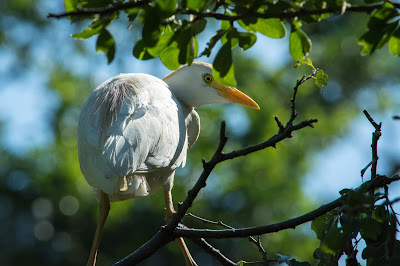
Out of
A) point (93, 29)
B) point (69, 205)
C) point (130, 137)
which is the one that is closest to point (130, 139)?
point (130, 137)

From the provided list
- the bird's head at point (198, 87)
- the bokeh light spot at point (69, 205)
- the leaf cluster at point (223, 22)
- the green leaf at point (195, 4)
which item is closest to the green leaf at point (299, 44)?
the leaf cluster at point (223, 22)

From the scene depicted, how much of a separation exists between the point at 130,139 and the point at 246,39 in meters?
1.35

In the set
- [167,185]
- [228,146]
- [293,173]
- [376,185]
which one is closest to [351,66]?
[293,173]

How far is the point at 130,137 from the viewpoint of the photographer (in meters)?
2.89

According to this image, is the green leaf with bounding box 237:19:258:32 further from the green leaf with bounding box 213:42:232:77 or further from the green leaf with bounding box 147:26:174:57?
the green leaf with bounding box 147:26:174:57

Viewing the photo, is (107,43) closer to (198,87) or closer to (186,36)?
(186,36)

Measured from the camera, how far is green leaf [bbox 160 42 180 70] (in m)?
1.83

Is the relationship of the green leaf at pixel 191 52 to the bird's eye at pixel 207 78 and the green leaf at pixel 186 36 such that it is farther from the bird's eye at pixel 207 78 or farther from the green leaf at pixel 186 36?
the bird's eye at pixel 207 78

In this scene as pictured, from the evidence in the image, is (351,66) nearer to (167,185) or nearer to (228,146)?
(228,146)

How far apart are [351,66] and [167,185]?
1393cm

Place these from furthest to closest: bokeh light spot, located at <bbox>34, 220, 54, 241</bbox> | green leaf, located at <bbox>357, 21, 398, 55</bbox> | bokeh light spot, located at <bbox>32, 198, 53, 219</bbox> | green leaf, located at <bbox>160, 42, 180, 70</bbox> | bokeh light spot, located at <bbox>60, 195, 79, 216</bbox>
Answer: bokeh light spot, located at <bbox>32, 198, 53, 219</bbox> < bokeh light spot, located at <bbox>34, 220, 54, 241</bbox> < bokeh light spot, located at <bbox>60, 195, 79, 216</bbox> < green leaf, located at <bbox>160, 42, 180, 70</bbox> < green leaf, located at <bbox>357, 21, 398, 55</bbox>

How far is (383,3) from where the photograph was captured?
4.99ft

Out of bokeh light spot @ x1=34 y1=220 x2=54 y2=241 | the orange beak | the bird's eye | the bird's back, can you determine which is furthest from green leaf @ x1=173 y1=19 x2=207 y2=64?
bokeh light spot @ x1=34 y1=220 x2=54 y2=241

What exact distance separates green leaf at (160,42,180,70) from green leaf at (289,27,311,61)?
0.40 m
